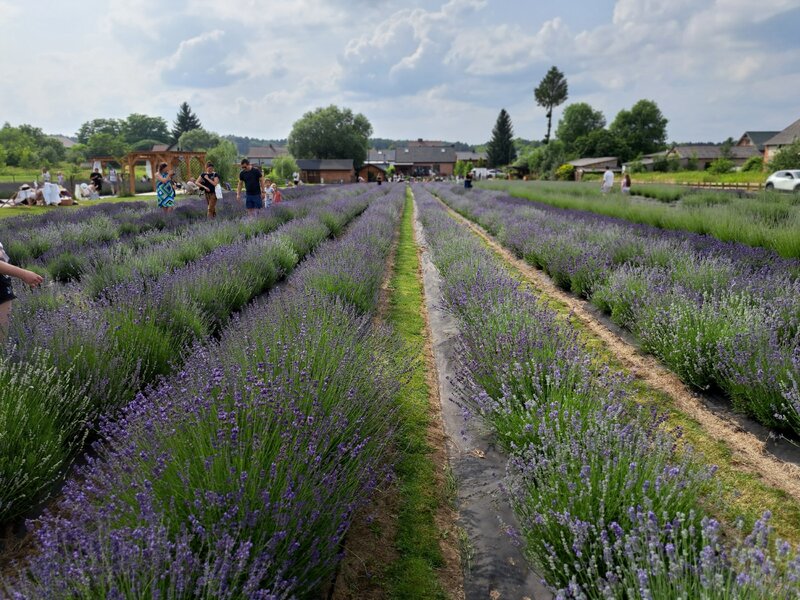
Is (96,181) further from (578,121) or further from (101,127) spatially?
(101,127)

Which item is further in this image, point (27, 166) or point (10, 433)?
point (27, 166)

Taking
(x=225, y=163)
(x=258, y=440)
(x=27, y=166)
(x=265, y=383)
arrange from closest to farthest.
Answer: (x=258, y=440)
(x=265, y=383)
(x=225, y=163)
(x=27, y=166)

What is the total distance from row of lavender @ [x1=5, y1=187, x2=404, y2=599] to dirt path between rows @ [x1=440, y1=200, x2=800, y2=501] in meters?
2.06

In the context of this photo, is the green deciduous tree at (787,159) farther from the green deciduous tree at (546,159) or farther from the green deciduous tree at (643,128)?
the green deciduous tree at (643,128)

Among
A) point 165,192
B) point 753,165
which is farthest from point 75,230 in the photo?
→ point 753,165

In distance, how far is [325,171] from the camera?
252ft

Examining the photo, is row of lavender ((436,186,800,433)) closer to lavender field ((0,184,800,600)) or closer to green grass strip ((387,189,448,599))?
lavender field ((0,184,800,600))

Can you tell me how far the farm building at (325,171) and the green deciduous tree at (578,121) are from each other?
49.3 meters

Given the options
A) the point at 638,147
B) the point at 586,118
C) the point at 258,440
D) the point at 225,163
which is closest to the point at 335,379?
the point at 258,440

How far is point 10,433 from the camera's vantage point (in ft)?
7.95

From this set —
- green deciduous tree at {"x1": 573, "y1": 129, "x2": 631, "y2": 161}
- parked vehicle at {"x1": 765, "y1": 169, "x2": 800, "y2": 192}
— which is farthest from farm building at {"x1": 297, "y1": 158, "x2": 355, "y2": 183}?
parked vehicle at {"x1": 765, "y1": 169, "x2": 800, "y2": 192}

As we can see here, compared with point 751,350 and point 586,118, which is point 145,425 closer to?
point 751,350

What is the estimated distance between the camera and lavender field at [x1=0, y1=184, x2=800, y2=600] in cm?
162

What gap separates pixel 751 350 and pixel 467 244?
5011 millimetres
